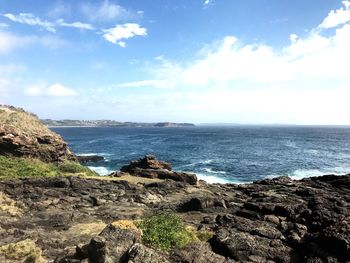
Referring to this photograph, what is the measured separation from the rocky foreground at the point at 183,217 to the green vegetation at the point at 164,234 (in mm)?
661

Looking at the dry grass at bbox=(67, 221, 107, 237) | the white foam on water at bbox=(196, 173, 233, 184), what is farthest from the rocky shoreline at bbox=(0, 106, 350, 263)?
the white foam on water at bbox=(196, 173, 233, 184)

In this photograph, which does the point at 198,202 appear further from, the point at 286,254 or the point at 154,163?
the point at 154,163

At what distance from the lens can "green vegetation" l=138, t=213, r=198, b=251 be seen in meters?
15.4

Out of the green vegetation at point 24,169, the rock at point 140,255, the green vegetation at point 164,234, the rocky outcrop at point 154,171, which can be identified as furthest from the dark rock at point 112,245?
the rocky outcrop at point 154,171

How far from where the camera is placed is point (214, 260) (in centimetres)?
1415

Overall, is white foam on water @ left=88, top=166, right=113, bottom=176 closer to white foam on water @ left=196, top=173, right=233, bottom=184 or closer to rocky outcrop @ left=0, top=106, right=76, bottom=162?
rocky outcrop @ left=0, top=106, right=76, bottom=162

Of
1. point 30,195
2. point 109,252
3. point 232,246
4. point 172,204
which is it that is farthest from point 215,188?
point 109,252

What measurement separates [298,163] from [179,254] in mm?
72623

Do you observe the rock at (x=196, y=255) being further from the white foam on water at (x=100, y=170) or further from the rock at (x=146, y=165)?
the white foam on water at (x=100, y=170)

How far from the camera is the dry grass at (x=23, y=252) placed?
1669cm

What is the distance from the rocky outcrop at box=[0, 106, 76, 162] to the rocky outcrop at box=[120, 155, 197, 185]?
1314 centimetres

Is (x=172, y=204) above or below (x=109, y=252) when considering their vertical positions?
below

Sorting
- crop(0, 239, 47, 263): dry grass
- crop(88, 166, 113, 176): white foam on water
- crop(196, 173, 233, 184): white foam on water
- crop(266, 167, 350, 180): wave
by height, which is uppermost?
crop(0, 239, 47, 263): dry grass

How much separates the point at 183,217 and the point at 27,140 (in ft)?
119
